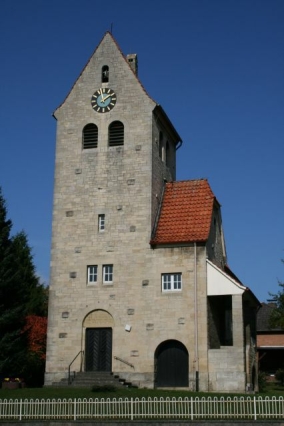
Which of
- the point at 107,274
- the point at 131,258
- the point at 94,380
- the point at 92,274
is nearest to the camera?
the point at 94,380

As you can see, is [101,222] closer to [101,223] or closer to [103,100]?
[101,223]

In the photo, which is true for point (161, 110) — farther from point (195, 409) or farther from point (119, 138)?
point (195, 409)

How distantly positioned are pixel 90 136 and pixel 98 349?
1284 centimetres

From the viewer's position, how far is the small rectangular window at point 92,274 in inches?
1432

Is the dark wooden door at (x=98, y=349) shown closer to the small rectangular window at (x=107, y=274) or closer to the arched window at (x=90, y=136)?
the small rectangular window at (x=107, y=274)

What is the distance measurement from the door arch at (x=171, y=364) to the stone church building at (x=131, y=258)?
56 millimetres

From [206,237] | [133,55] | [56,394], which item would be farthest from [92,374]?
[133,55]

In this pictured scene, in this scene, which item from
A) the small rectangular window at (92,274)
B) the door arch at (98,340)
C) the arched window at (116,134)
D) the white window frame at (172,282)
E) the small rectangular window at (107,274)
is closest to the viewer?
the white window frame at (172,282)

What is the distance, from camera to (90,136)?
3894 centimetres

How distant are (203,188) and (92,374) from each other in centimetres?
1282

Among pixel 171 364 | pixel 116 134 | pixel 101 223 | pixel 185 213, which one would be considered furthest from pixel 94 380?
pixel 116 134

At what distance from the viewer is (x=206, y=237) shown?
115 ft

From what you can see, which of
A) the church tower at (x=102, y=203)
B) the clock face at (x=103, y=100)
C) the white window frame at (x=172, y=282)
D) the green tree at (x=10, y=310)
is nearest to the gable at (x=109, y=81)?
the church tower at (x=102, y=203)

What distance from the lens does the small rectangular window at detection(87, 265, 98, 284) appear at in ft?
119
